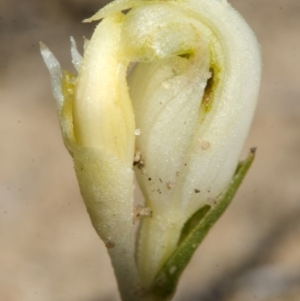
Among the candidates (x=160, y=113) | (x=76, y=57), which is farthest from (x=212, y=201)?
(x=76, y=57)

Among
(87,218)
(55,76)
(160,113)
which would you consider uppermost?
(55,76)

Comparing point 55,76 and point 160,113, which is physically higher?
point 55,76

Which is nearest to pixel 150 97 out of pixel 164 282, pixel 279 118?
pixel 164 282

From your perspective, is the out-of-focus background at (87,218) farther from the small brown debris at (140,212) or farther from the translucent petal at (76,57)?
the translucent petal at (76,57)

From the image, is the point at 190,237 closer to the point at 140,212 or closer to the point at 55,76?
the point at 140,212

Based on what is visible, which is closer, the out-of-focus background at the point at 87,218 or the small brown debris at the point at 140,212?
the small brown debris at the point at 140,212

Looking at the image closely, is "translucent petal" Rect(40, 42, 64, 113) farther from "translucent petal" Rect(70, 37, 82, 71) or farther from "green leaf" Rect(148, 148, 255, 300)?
"green leaf" Rect(148, 148, 255, 300)

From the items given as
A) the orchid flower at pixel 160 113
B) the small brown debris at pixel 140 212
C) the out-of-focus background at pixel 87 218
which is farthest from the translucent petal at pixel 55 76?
the out-of-focus background at pixel 87 218
